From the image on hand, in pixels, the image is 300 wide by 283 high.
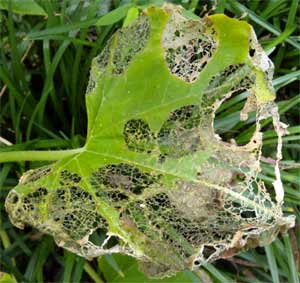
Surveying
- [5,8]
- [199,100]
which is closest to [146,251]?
[199,100]

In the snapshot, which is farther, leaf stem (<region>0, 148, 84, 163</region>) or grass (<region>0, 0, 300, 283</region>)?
grass (<region>0, 0, 300, 283</region>)

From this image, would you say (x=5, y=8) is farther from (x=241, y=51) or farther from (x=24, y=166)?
(x=241, y=51)

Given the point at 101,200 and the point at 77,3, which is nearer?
the point at 101,200

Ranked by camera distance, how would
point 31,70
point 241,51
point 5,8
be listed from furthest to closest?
1. point 31,70
2. point 5,8
3. point 241,51

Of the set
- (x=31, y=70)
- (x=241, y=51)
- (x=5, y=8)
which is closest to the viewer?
(x=241, y=51)

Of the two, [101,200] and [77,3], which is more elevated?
[77,3]
